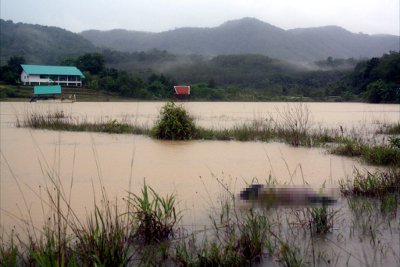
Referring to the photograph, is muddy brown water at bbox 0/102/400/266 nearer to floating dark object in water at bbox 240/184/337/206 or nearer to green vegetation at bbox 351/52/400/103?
floating dark object in water at bbox 240/184/337/206

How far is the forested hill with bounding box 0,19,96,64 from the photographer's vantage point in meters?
60.1

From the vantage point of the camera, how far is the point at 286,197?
3.80 metres

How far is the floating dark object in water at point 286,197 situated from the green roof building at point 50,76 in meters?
36.5

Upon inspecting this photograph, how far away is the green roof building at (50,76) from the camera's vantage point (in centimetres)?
3716

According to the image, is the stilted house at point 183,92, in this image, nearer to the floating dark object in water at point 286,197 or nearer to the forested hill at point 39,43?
the floating dark object in water at point 286,197

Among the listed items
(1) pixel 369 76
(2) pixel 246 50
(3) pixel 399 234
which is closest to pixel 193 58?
(2) pixel 246 50

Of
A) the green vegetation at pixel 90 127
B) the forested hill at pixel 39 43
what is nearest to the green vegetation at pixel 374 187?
the green vegetation at pixel 90 127

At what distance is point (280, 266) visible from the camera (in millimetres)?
2621

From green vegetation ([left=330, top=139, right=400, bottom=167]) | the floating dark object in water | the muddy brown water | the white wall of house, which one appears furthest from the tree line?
the floating dark object in water

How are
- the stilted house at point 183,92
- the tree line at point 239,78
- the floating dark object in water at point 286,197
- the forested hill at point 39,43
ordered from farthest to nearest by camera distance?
the forested hill at point 39,43, the tree line at point 239,78, the stilted house at point 183,92, the floating dark object in water at point 286,197

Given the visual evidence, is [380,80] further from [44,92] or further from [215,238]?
[215,238]

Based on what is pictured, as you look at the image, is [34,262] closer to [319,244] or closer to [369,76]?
[319,244]

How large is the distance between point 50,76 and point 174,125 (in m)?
32.4

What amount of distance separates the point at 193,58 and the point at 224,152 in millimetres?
61176
